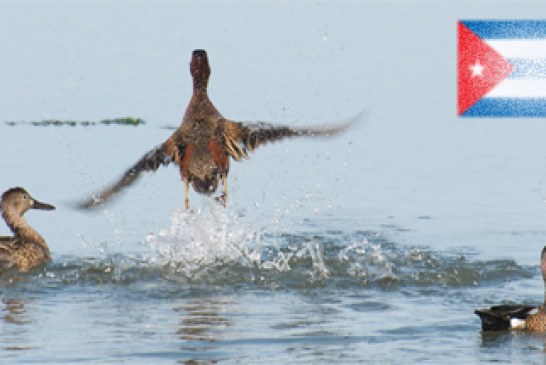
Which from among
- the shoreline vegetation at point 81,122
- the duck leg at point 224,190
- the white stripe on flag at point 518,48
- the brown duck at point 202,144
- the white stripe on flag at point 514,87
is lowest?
the duck leg at point 224,190

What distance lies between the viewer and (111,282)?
13516 mm

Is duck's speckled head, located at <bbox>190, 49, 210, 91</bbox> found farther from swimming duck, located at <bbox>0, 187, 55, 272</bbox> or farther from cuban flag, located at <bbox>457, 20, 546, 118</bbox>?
cuban flag, located at <bbox>457, 20, 546, 118</bbox>

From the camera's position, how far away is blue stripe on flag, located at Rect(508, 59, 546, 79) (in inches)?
563

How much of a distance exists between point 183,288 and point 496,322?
2.89 m

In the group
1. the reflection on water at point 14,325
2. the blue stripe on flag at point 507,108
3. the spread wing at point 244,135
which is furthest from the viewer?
the blue stripe on flag at point 507,108

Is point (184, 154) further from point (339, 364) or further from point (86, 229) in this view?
point (339, 364)

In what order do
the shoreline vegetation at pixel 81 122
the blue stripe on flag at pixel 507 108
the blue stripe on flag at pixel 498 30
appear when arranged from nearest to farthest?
1. the blue stripe on flag at pixel 498 30
2. the blue stripe on flag at pixel 507 108
3. the shoreline vegetation at pixel 81 122

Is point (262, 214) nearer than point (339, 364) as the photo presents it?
No

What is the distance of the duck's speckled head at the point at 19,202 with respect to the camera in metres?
15.2

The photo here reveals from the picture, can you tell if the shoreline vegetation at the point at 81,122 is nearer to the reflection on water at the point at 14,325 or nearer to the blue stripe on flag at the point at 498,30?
the blue stripe on flag at the point at 498,30

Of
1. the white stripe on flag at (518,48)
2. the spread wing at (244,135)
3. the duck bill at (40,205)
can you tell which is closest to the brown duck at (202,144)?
the spread wing at (244,135)

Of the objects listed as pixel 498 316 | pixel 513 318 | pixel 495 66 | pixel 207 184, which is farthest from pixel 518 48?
pixel 498 316

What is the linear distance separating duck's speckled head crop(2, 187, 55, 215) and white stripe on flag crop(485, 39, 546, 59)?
4.04 m

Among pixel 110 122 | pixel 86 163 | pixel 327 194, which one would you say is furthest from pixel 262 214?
pixel 110 122
